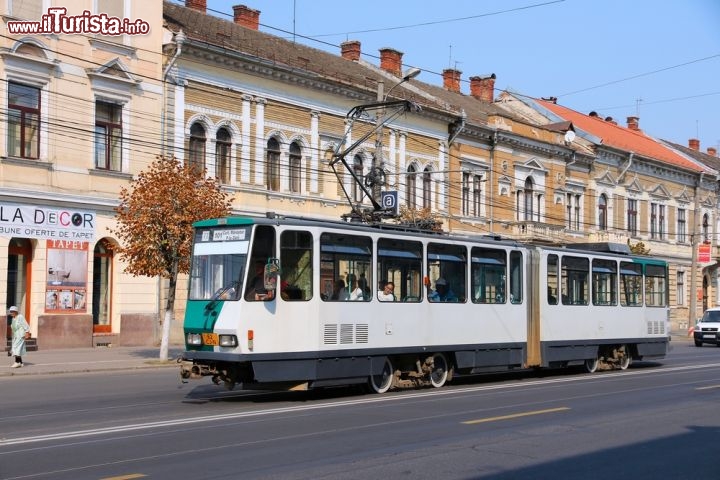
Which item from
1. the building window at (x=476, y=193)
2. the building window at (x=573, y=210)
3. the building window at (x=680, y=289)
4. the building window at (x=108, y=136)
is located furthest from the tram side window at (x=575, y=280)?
the building window at (x=680, y=289)

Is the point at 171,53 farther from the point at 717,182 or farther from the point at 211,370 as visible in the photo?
the point at 717,182

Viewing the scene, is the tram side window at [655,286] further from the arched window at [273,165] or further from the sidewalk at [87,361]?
the arched window at [273,165]

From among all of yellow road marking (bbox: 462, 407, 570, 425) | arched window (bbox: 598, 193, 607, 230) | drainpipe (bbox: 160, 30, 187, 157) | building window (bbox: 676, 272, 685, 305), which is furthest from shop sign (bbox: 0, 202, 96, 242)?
building window (bbox: 676, 272, 685, 305)

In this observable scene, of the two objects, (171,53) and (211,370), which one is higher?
(171,53)

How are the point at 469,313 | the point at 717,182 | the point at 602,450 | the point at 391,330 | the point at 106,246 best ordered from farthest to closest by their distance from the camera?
1. the point at 717,182
2. the point at 106,246
3. the point at 469,313
4. the point at 391,330
5. the point at 602,450

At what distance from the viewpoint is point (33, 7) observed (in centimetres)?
2958

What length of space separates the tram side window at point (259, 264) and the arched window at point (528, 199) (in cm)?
3613

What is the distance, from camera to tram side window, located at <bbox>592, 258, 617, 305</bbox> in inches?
974

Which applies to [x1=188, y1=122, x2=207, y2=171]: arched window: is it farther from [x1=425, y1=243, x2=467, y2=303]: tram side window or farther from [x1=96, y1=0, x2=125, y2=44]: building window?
[x1=425, y1=243, x2=467, y2=303]: tram side window

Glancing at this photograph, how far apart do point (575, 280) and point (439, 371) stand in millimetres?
5611

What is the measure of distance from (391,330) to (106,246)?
15973mm

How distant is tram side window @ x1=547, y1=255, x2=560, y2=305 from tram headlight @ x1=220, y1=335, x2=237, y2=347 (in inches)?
364

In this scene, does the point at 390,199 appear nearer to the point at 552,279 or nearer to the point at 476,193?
the point at 552,279

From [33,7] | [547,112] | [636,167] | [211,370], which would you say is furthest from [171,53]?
[636,167]
